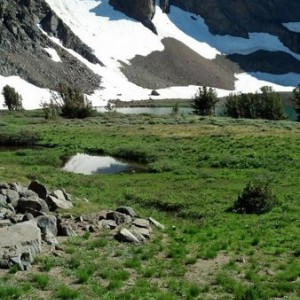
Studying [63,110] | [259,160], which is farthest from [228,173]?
[63,110]

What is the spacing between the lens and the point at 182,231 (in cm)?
1998

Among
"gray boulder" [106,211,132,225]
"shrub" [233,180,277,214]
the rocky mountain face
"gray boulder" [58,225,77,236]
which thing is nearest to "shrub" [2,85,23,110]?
the rocky mountain face

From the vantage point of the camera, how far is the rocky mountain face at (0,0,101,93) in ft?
509

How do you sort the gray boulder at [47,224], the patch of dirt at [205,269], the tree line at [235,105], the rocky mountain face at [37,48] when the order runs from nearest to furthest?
1. the patch of dirt at [205,269]
2. the gray boulder at [47,224]
3. the tree line at [235,105]
4. the rocky mountain face at [37,48]

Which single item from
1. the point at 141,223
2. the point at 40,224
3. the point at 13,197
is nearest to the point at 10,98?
the point at 13,197

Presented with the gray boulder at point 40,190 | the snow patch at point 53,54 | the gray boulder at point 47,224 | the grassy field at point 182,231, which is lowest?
the grassy field at point 182,231

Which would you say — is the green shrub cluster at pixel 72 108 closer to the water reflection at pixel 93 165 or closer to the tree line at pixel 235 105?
the tree line at pixel 235 105

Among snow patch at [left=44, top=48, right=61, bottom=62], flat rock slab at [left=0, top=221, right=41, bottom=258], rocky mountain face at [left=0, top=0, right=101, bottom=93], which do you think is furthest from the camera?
snow patch at [left=44, top=48, right=61, bottom=62]

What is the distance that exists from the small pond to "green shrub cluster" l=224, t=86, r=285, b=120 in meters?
46.8

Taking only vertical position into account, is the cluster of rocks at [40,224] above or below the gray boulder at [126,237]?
above

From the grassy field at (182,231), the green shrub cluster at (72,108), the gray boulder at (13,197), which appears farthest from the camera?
the green shrub cluster at (72,108)

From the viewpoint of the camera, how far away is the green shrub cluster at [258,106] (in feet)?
278

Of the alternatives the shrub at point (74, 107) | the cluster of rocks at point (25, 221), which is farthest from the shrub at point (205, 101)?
the cluster of rocks at point (25, 221)

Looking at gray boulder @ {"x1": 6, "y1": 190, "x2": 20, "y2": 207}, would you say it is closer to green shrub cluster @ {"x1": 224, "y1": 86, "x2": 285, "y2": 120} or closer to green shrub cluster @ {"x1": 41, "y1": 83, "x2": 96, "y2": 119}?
green shrub cluster @ {"x1": 41, "y1": 83, "x2": 96, "y2": 119}
